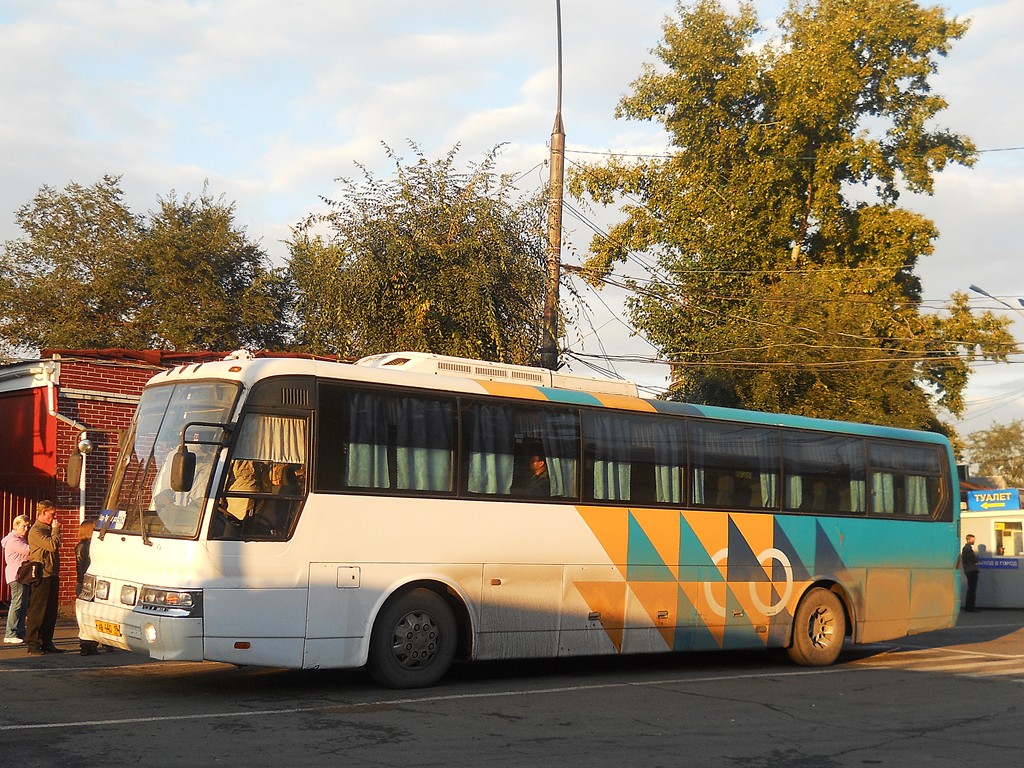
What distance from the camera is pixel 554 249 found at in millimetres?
19297

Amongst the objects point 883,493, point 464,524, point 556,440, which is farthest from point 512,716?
point 883,493

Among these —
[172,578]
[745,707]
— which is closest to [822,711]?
[745,707]

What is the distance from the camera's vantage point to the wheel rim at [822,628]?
15242 millimetres

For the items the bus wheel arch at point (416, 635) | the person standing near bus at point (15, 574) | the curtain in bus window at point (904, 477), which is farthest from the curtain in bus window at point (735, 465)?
the person standing near bus at point (15, 574)

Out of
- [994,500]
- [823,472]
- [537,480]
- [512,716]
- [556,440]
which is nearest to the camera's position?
[512,716]

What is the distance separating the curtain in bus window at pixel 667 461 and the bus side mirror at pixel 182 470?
5.62m

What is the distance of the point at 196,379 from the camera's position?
437 inches

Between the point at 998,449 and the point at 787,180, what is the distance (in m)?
77.5

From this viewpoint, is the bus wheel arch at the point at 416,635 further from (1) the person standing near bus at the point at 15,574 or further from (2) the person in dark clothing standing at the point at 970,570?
(2) the person in dark clothing standing at the point at 970,570

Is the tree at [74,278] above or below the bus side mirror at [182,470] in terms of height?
above

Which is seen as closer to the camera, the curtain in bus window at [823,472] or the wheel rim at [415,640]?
the wheel rim at [415,640]

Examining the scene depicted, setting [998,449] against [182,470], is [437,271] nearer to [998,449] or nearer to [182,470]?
[182,470]

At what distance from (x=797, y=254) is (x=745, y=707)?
27.2 meters

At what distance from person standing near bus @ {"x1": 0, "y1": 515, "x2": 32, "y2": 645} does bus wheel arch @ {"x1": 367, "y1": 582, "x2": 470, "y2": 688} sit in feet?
18.3
